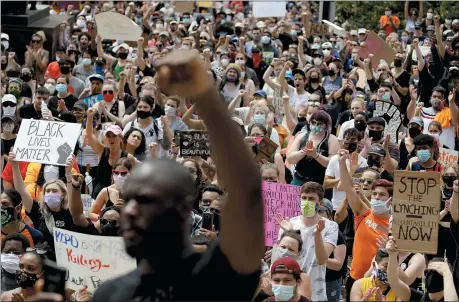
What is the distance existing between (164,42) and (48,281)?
1676cm

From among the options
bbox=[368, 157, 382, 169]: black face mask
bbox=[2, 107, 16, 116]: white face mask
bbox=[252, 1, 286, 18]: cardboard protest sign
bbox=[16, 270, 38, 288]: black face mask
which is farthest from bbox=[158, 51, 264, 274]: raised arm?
bbox=[252, 1, 286, 18]: cardboard protest sign

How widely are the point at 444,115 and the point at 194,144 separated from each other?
11.5ft

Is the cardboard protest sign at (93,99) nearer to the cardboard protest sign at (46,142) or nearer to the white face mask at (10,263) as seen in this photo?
the cardboard protest sign at (46,142)

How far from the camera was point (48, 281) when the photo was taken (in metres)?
2.67

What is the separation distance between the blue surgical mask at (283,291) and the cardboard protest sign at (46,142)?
13.3 ft

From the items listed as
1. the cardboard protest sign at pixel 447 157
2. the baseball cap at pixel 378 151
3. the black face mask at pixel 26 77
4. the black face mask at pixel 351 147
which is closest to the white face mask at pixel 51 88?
the black face mask at pixel 26 77

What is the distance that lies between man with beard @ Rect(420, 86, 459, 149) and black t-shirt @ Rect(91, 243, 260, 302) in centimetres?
970

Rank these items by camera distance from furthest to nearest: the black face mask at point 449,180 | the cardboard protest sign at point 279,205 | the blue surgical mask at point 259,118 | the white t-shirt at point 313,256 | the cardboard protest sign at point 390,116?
1. the blue surgical mask at point 259,118
2. the cardboard protest sign at point 390,116
3. the black face mask at point 449,180
4. the cardboard protest sign at point 279,205
5. the white t-shirt at point 313,256

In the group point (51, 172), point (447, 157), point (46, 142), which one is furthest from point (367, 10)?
point (51, 172)

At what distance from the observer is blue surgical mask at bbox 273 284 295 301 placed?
219 inches

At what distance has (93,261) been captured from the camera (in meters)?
6.53

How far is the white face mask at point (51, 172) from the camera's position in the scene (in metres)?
9.43

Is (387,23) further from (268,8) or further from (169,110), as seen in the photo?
(169,110)

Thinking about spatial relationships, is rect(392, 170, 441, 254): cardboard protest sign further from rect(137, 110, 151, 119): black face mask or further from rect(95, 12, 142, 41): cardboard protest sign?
rect(95, 12, 142, 41): cardboard protest sign
